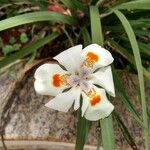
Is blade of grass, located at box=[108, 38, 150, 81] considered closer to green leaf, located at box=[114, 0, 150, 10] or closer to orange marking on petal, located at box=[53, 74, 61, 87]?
green leaf, located at box=[114, 0, 150, 10]

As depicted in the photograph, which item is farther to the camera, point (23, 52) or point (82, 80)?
point (23, 52)

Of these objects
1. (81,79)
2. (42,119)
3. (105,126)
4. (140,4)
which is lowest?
(42,119)

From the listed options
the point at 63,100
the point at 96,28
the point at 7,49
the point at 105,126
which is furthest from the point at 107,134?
the point at 7,49

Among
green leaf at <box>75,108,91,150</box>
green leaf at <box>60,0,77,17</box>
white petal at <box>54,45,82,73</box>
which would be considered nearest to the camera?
white petal at <box>54,45,82,73</box>

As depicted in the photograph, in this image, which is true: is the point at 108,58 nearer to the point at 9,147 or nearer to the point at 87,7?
the point at 87,7

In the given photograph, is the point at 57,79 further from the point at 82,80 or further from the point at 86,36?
the point at 86,36

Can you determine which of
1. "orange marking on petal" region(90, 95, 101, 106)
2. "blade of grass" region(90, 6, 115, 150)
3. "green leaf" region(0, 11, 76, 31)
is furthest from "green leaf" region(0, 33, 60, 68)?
"orange marking on petal" region(90, 95, 101, 106)

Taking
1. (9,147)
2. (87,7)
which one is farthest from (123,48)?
(9,147)

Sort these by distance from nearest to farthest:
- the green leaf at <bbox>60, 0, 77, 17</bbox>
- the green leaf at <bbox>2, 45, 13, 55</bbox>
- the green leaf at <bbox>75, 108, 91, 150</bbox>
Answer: the green leaf at <bbox>75, 108, 91, 150</bbox> → the green leaf at <bbox>60, 0, 77, 17</bbox> → the green leaf at <bbox>2, 45, 13, 55</bbox>
